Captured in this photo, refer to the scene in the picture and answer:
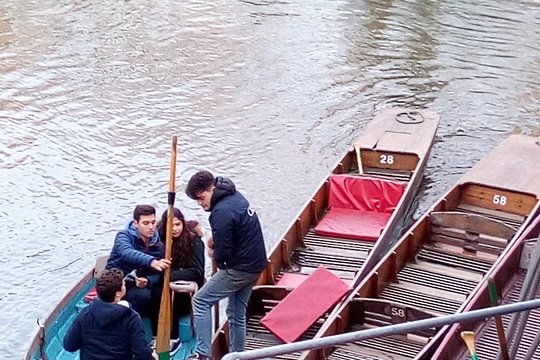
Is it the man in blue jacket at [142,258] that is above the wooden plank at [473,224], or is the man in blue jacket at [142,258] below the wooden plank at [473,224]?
above

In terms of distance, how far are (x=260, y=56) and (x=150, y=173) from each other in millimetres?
5924

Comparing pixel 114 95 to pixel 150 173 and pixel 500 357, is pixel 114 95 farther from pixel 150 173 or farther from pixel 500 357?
pixel 500 357

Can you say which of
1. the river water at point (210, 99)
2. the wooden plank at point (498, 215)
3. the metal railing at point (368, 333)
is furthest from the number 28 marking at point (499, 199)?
the metal railing at point (368, 333)

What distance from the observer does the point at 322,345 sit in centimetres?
326

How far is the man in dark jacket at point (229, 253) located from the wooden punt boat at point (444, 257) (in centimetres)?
72

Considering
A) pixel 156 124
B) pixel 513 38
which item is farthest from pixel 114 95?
pixel 513 38

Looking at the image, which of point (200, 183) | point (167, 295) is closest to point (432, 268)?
point (167, 295)

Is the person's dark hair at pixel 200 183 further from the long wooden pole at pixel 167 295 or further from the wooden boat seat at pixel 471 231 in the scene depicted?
the wooden boat seat at pixel 471 231

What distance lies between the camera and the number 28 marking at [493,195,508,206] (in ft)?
31.8

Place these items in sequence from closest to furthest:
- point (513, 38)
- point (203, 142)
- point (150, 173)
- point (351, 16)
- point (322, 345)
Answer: point (322, 345)
point (150, 173)
point (203, 142)
point (513, 38)
point (351, 16)

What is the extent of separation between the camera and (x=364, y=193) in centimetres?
967

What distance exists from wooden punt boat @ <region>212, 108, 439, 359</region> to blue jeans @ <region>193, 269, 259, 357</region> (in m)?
0.24

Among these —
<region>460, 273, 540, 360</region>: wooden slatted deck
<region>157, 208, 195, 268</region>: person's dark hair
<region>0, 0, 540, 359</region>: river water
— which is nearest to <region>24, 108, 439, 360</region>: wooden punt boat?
<region>157, 208, 195, 268</region>: person's dark hair

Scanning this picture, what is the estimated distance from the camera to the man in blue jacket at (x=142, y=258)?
21.5 feet
